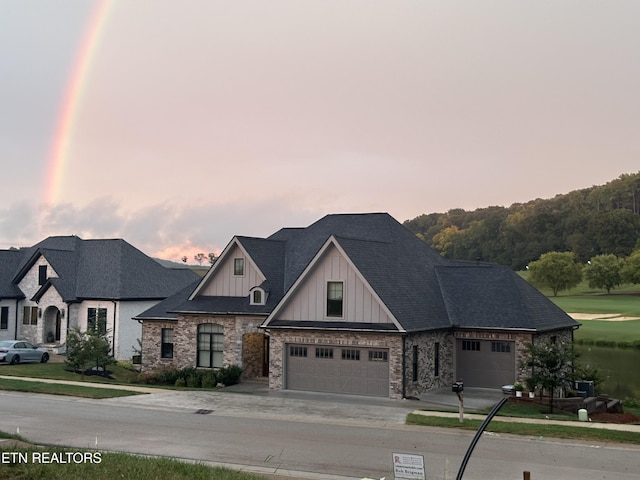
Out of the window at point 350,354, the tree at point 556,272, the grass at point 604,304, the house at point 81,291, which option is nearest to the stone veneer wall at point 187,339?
the window at point 350,354

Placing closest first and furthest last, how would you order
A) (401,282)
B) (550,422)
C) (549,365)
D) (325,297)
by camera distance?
1. (550,422)
2. (549,365)
3. (325,297)
4. (401,282)

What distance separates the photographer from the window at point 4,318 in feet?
167

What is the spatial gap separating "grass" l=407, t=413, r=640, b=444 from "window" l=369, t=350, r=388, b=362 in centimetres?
678

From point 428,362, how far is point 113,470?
780 inches

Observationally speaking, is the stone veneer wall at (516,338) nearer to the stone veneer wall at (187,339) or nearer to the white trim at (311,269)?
the white trim at (311,269)

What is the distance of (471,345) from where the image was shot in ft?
111

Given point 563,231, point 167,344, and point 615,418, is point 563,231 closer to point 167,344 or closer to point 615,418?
point 167,344

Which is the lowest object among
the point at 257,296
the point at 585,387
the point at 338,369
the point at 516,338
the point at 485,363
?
the point at 585,387

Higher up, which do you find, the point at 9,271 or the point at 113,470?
the point at 9,271

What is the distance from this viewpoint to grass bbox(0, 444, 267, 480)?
45.7 ft

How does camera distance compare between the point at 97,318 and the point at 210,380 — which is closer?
the point at 210,380

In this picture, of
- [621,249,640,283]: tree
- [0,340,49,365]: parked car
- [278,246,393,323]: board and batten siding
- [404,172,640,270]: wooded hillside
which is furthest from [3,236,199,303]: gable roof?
[404,172,640,270]: wooded hillside

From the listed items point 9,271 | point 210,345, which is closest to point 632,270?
point 9,271

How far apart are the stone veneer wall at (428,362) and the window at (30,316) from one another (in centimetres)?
3096
